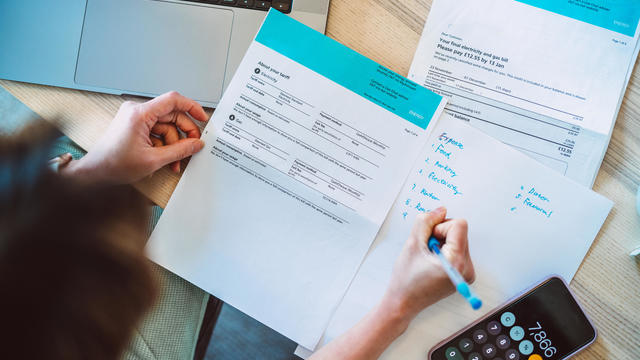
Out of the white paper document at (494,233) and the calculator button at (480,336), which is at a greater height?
the white paper document at (494,233)

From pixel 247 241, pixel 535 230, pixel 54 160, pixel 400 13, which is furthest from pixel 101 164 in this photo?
pixel 535 230

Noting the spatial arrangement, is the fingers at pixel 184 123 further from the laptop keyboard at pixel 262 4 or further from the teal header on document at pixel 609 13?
the teal header on document at pixel 609 13

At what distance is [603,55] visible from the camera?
47 centimetres

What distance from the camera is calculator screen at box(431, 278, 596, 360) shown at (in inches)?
17.2

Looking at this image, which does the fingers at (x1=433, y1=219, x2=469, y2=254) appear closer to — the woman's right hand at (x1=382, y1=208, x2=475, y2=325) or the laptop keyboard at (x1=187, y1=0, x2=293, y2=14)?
the woman's right hand at (x1=382, y1=208, x2=475, y2=325)

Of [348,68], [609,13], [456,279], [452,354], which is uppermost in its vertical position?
[609,13]

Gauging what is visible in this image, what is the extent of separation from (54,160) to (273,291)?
343mm

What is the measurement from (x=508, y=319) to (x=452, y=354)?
0.08 metres

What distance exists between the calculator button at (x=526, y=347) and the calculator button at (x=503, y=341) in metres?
0.01

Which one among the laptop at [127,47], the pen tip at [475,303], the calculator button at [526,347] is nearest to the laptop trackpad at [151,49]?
the laptop at [127,47]

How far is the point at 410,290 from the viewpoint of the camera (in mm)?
432

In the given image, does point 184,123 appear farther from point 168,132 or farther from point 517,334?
point 517,334

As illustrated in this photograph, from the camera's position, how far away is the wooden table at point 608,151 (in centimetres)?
45

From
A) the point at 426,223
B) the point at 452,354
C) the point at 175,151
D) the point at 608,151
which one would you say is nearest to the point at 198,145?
the point at 175,151
